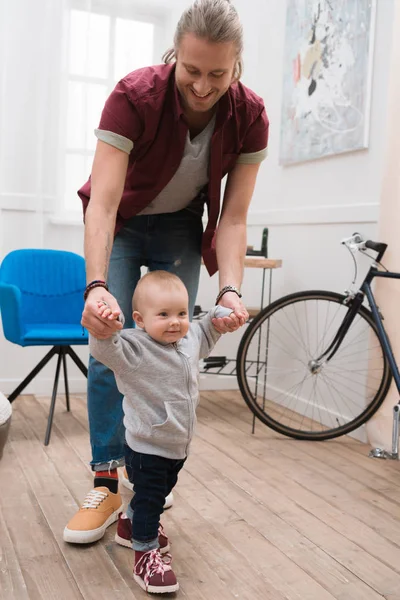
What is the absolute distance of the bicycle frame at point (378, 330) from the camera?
251 centimetres

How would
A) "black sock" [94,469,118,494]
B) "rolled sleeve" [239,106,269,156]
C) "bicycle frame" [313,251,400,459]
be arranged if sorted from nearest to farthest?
"rolled sleeve" [239,106,269,156]
"black sock" [94,469,118,494]
"bicycle frame" [313,251,400,459]

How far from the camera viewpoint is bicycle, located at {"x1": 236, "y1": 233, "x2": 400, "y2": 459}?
2674 mm

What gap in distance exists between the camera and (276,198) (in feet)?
11.7

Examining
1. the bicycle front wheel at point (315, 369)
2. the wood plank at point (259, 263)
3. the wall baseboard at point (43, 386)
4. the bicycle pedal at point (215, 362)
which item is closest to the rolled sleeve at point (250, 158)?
the bicycle front wheel at point (315, 369)

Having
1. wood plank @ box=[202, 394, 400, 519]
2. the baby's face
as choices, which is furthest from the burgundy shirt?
wood plank @ box=[202, 394, 400, 519]

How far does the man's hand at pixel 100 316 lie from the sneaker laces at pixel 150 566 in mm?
525

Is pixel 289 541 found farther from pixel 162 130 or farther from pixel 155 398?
pixel 162 130

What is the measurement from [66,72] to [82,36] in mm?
194

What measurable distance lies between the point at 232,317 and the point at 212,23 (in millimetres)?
591

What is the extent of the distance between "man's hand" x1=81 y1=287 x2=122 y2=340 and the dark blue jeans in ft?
1.05

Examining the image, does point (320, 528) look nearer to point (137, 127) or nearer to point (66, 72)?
point (137, 127)

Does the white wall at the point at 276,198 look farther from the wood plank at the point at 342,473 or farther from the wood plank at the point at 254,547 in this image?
the wood plank at the point at 254,547

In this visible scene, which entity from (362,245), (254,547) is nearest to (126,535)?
(254,547)

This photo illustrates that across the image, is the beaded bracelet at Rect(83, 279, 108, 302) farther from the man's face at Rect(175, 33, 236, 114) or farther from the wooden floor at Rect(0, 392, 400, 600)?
the wooden floor at Rect(0, 392, 400, 600)
